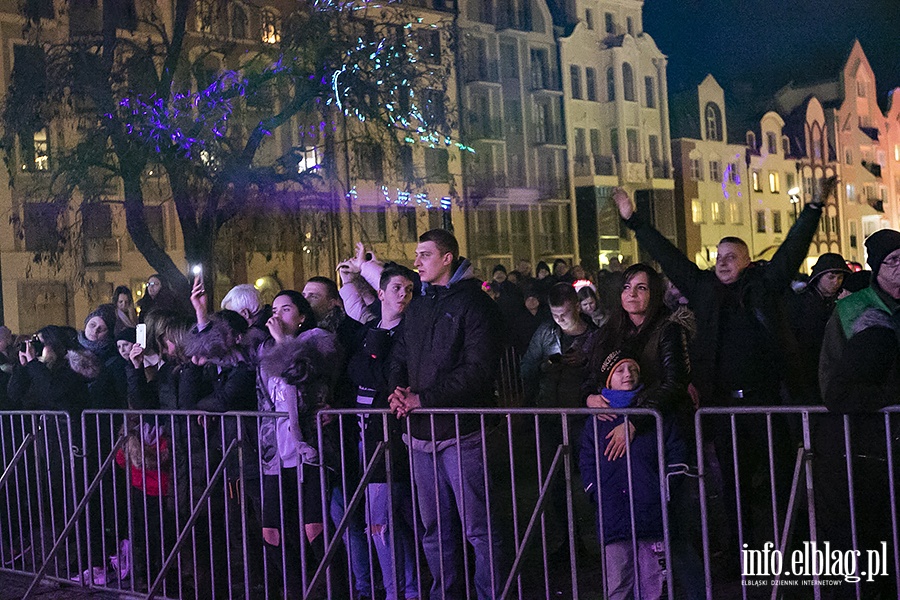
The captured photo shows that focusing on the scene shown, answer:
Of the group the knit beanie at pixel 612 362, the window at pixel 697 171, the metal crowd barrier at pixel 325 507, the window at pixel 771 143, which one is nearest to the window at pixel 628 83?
the window at pixel 697 171

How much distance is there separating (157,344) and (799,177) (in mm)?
40579

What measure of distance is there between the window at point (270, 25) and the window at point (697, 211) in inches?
933

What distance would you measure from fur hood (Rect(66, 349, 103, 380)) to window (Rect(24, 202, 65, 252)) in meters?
10.6

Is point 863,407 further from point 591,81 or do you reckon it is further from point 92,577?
point 591,81

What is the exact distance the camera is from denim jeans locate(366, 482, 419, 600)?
5867mm

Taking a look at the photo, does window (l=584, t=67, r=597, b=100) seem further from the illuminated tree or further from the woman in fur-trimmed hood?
the woman in fur-trimmed hood

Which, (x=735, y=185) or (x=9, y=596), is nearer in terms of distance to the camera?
(x=9, y=596)

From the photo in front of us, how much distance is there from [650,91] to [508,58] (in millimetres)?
6661

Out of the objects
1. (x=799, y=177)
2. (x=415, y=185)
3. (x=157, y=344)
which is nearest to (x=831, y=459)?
(x=157, y=344)

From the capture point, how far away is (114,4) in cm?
1814

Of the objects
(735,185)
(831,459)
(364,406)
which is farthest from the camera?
(735,185)

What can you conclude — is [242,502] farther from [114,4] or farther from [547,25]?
[547,25]

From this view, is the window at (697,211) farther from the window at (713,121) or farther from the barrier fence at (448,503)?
the barrier fence at (448,503)

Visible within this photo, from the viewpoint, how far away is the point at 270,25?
18.4 meters
